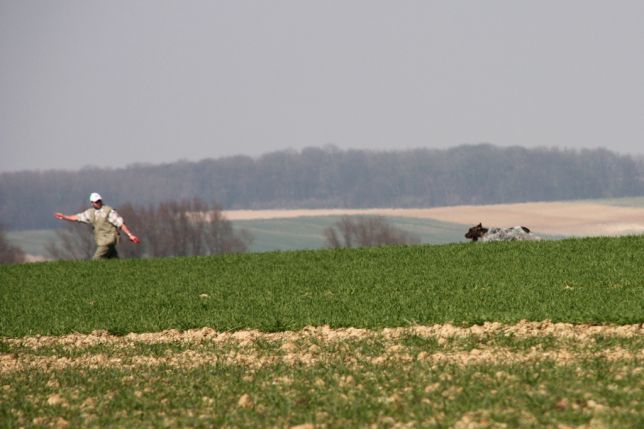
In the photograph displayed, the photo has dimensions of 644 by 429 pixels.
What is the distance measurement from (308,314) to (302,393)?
7480mm

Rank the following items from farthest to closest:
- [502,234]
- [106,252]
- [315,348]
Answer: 1. [502,234]
2. [106,252]
3. [315,348]

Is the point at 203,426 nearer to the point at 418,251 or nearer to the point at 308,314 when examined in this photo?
the point at 308,314

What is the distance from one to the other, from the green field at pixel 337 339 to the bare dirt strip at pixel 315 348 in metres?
0.05

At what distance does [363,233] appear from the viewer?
407 ft

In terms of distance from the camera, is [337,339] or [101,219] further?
[101,219]

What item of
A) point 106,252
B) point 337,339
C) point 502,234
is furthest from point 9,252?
point 337,339

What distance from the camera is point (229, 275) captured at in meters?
27.4

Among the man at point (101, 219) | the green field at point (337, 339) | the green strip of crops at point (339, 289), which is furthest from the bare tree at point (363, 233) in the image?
the green field at point (337, 339)

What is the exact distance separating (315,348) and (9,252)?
111m

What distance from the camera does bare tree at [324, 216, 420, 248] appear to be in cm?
12206

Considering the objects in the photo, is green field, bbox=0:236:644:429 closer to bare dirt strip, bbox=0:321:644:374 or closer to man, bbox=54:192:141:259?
bare dirt strip, bbox=0:321:644:374

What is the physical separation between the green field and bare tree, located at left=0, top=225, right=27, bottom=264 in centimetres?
9293

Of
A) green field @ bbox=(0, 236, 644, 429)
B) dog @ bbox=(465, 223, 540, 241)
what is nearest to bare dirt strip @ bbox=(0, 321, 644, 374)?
green field @ bbox=(0, 236, 644, 429)

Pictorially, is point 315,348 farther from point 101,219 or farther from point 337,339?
point 101,219
